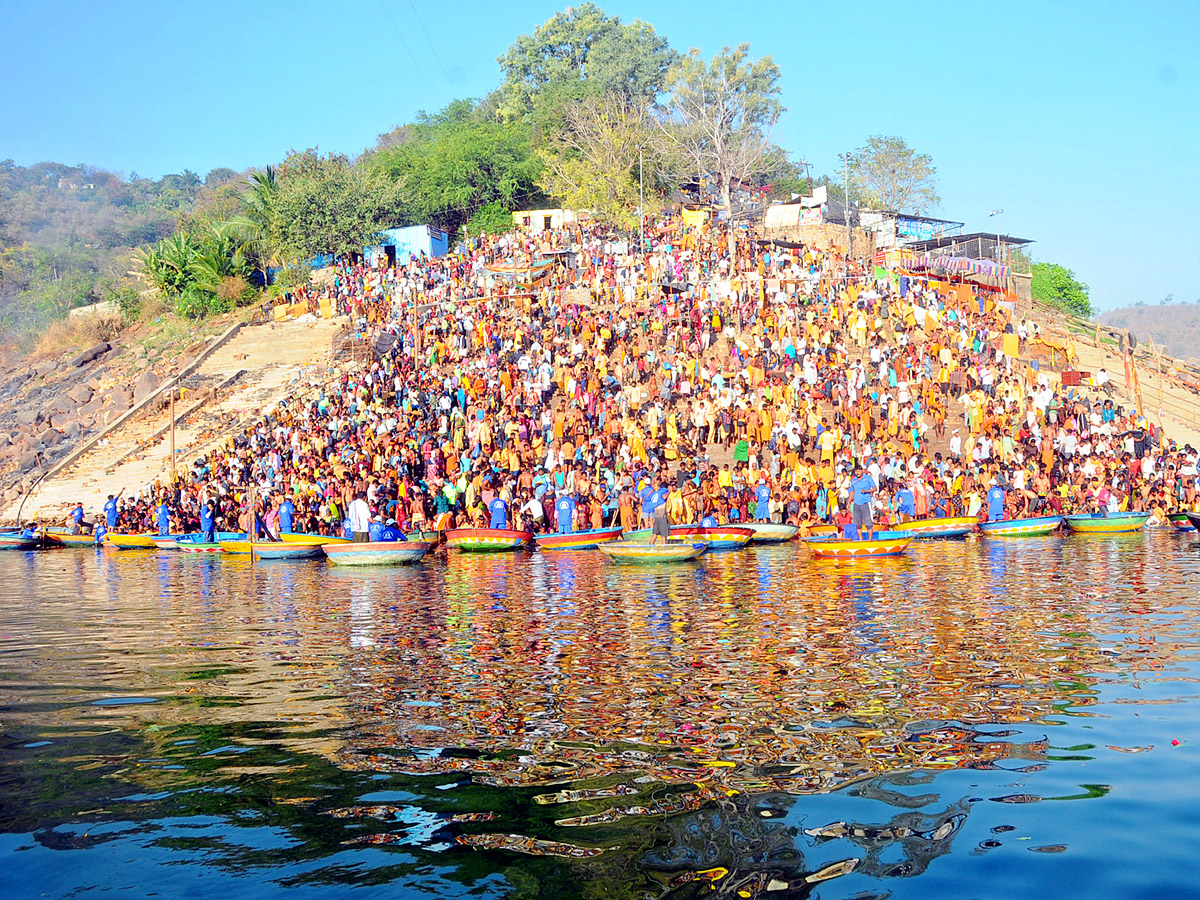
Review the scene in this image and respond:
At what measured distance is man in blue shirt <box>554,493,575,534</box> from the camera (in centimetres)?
2458

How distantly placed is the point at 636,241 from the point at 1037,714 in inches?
1632

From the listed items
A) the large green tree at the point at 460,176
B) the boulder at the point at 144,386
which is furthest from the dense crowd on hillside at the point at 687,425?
the large green tree at the point at 460,176

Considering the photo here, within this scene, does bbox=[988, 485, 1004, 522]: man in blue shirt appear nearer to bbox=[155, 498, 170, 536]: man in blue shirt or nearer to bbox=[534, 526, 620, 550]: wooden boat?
bbox=[534, 526, 620, 550]: wooden boat

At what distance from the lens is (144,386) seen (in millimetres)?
39625

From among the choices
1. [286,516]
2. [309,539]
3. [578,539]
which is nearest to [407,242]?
[286,516]

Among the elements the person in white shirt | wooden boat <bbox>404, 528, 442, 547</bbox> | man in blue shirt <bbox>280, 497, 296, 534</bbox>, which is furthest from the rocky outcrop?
the person in white shirt

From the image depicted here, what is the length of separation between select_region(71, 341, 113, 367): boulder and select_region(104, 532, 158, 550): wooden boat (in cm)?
2135

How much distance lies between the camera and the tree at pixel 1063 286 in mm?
69438

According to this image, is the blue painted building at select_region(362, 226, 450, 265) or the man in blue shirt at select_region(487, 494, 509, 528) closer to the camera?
the man in blue shirt at select_region(487, 494, 509, 528)

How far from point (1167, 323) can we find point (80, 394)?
140 m

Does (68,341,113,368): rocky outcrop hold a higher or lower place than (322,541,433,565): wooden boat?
higher

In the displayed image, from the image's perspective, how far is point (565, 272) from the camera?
132 feet

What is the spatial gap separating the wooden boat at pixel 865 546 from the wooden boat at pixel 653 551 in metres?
2.42

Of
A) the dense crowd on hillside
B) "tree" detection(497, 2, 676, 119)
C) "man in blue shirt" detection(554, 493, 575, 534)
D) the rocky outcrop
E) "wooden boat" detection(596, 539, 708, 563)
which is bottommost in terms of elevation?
"wooden boat" detection(596, 539, 708, 563)
